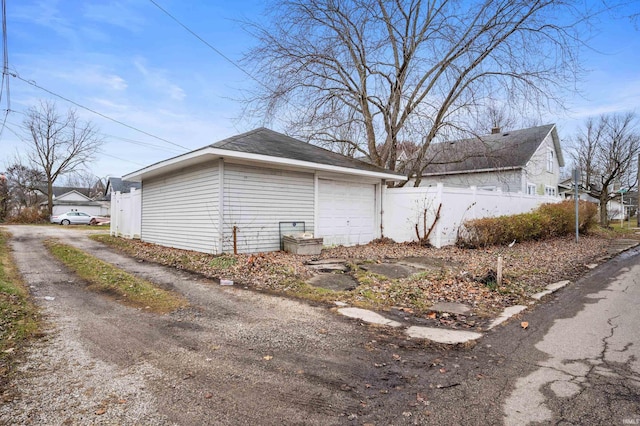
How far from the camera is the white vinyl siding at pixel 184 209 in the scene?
30.3ft

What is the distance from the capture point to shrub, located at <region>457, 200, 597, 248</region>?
11.4 metres

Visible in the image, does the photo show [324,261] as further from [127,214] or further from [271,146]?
[127,214]

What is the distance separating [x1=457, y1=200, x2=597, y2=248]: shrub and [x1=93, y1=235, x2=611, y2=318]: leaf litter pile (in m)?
0.50

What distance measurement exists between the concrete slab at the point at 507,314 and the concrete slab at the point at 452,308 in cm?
42

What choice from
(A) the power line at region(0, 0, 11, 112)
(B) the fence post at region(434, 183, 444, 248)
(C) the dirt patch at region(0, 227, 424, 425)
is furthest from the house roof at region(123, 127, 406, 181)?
(A) the power line at region(0, 0, 11, 112)

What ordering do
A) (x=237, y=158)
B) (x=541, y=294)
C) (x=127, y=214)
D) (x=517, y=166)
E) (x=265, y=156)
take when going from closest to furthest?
(x=541, y=294) → (x=237, y=158) → (x=265, y=156) → (x=127, y=214) → (x=517, y=166)

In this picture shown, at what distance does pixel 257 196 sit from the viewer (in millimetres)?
9500

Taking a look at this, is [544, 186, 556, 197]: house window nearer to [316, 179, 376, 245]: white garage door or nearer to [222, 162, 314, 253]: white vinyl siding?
[316, 179, 376, 245]: white garage door

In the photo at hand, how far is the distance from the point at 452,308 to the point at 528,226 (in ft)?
31.2

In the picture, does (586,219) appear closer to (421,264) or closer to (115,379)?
(421,264)

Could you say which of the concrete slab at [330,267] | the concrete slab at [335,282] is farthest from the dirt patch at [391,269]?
the concrete slab at [335,282]

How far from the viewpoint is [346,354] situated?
3418 millimetres

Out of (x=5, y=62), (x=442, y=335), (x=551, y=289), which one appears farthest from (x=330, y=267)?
(x=5, y=62)

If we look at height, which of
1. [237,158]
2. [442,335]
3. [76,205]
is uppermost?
[237,158]
